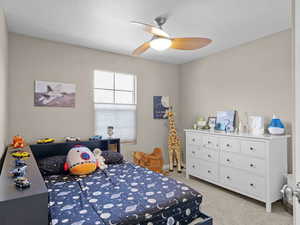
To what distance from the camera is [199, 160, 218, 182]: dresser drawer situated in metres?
3.15

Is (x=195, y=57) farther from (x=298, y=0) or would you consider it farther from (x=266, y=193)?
(x=298, y=0)

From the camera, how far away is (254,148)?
8.50 ft

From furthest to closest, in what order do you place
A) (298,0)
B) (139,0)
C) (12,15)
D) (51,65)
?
(51,65) → (12,15) → (139,0) → (298,0)

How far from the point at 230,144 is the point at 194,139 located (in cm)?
78

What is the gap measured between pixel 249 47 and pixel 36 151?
3.77 metres

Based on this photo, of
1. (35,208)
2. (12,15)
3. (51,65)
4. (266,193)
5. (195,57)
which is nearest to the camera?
(35,208)

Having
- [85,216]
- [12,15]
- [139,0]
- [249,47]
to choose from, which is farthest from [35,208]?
[249,47]

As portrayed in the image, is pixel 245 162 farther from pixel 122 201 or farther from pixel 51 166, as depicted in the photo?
pixel 51 166

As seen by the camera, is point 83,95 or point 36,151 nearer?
point 36,151

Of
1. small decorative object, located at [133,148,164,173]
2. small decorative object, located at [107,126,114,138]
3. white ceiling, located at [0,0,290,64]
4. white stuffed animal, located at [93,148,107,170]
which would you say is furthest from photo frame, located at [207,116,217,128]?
white stuffed animal, located at [93,148,107,170]

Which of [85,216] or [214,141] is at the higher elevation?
[214,141]

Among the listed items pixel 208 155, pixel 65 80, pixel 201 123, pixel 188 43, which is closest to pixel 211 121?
pixel 201 123

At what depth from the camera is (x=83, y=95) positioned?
3.36 m

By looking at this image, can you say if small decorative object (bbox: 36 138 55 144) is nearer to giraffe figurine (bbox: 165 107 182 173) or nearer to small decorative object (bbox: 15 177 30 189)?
small decorative object (bbox: 15 177 30 189)
